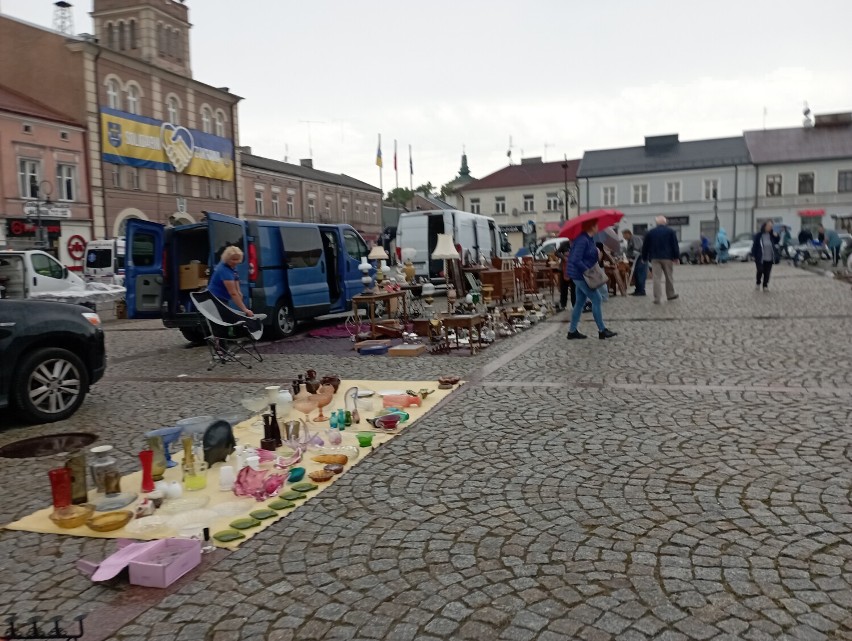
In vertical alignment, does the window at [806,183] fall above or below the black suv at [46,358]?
above

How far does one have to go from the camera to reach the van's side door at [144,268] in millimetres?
12609

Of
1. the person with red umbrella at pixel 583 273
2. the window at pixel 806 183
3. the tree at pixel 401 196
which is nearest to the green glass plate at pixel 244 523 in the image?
the person with red umbrella at pixel 583 273

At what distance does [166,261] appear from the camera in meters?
12.0

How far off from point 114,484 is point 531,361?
5703 millimetres

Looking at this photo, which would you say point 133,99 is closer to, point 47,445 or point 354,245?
point 354,245

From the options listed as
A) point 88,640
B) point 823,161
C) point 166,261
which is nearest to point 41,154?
point 166,261

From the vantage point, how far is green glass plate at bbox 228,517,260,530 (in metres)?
4.00

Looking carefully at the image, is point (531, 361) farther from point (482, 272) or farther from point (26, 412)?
point (482, 272)

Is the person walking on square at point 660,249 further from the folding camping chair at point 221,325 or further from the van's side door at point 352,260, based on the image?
the folding camping chair at point 221,325

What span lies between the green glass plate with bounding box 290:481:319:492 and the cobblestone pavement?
0.12m

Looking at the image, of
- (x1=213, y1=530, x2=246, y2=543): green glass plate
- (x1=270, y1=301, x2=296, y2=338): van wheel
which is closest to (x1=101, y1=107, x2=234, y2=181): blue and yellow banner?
(x1=270, y1=301, x2=296, y2=338): van wheel

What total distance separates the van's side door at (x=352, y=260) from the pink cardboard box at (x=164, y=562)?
36.5 ft

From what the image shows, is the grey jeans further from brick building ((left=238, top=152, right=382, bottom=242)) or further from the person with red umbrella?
brick building ((left=238, top=152, right=382, bottom=242))

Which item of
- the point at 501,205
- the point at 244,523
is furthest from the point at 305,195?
the point at 244,523
